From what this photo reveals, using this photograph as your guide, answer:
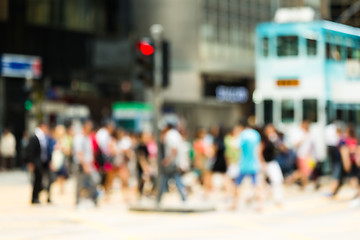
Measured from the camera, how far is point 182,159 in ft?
52.0

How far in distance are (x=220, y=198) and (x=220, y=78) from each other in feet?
86.6

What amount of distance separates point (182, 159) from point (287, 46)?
18.1ft

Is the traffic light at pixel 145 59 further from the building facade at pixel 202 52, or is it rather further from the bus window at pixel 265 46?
the building facade at pixel 202 52

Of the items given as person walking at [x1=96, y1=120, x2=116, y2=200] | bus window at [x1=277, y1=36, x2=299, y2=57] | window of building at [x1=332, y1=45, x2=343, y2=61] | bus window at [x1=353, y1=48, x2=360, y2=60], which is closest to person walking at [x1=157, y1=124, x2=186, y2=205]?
person walking at [x1=96, y1=120, x2=116, y2=200]

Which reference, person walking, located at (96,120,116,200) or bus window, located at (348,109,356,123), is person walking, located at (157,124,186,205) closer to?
person walking, located at (96,120,116,200)

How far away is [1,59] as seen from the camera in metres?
30.1

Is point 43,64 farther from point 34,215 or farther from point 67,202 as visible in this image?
point 34,215

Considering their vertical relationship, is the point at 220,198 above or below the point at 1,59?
below

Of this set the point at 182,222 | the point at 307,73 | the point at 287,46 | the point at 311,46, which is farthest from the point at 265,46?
the point at 182,222

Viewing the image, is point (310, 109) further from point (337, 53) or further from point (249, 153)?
point (249, 153)

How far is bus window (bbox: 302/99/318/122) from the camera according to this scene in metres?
19.4

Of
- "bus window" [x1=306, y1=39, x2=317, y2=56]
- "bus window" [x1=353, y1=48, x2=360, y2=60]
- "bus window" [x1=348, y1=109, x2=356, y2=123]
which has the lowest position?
"bus window" [x1=348, y1=109, x2=356, y2=123]

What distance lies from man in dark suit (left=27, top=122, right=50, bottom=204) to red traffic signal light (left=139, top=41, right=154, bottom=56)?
9.57ft

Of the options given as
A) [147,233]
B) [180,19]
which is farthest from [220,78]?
[147,233]
